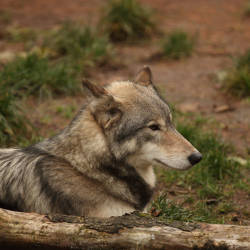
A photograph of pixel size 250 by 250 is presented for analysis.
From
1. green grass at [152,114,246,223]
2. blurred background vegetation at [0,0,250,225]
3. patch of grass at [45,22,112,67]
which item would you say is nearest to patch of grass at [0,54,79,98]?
blurred background vegetation at [0,0,250,225]

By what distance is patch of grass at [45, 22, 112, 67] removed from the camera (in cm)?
770

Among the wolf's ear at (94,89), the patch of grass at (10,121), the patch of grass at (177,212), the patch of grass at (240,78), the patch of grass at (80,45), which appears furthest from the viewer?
the patch of grass at (80,45)

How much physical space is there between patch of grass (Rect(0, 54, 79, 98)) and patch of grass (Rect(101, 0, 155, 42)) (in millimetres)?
2408

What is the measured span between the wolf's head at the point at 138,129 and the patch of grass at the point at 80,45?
414 cm

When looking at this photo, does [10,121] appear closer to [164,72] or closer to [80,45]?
[80,45]

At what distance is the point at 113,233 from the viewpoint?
288 cm

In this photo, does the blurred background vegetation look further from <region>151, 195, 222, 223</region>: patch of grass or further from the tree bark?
the tree bark

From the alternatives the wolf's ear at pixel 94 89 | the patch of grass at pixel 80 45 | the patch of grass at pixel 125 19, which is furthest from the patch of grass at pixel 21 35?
the wolf's ear at pixel 94 89

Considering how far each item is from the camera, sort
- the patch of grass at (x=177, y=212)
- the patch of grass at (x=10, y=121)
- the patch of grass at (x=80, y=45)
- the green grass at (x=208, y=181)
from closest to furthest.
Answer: the patch of grass at (x=177, y=212)
the green grass at (x=208, y=181)
the patch of grass at (x=10, y=121)
the patch of grass at (x=80, y=45)

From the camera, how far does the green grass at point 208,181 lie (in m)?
4.53

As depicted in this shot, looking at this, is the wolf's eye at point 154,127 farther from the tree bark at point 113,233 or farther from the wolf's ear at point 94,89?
the tree bark at point 113,233

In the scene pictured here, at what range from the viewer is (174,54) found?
28.1 ft

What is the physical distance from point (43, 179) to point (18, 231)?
60 centimetres

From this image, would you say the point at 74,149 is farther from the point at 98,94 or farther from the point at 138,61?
the point at 138,61
